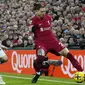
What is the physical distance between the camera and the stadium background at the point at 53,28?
49.7 ft

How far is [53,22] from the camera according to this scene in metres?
18.7

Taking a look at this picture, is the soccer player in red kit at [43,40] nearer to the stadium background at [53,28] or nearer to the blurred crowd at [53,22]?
the stadium background at [53,28]

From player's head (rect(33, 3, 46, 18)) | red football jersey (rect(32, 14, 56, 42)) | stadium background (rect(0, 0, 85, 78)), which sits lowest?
stadium background (rect(0, 0, 85, 78))

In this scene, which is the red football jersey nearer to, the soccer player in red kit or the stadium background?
the soccer player in red kit

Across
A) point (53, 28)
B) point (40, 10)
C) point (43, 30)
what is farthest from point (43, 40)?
point (53, 28)

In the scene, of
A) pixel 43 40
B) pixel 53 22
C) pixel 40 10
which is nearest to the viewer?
pixel 40 10

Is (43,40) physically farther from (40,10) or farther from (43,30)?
(40,10)

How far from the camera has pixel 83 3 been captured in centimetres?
1939

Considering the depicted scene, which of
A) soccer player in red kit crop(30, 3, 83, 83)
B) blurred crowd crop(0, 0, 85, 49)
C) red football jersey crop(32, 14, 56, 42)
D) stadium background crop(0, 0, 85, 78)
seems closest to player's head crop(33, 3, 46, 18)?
soccer player in red kit crop(30, 3, 83, 83)

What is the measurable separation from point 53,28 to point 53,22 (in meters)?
0.79

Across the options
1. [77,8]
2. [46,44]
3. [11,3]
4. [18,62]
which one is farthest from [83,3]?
[46,44]

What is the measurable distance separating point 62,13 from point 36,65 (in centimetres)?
908

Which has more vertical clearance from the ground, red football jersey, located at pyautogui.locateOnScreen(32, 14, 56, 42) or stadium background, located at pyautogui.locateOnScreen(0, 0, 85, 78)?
red football jersey, located at pyautogui.locateOnScreen(32, 14, 56, 42)

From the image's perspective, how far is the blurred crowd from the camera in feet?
52.7
